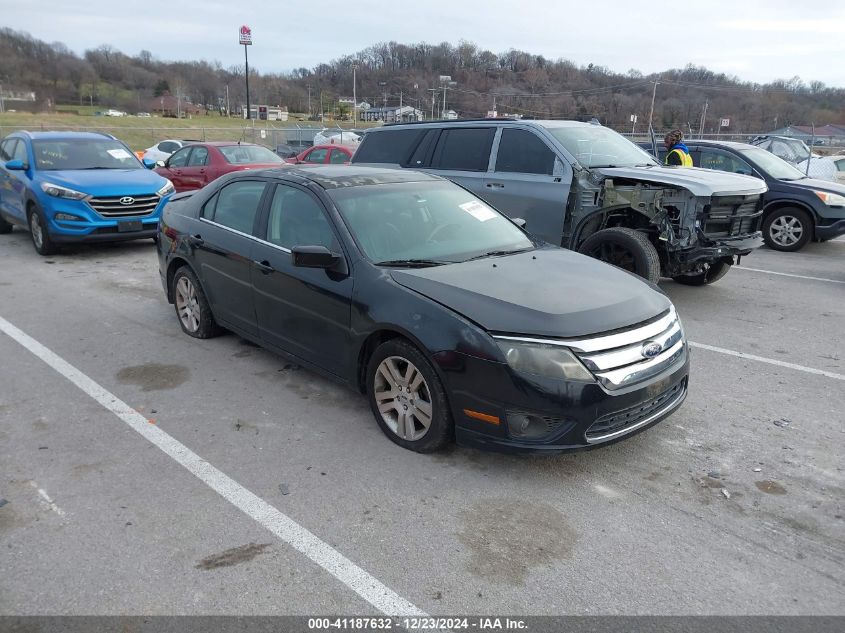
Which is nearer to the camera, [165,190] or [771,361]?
[771,361]

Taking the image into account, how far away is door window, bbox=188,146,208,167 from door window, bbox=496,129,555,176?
715 centimetres

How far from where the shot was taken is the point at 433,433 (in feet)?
11.6

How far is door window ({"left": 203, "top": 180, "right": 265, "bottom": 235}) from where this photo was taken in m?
4.89

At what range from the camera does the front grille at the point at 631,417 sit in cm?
328

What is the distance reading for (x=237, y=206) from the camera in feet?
16.7

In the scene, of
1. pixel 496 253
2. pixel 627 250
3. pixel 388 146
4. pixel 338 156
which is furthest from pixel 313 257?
pixel 338 156

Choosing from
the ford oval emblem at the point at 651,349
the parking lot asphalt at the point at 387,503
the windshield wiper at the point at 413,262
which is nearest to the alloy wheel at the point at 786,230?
the parking lot asphalt at the point at 387,503

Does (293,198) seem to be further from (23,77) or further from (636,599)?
(23,77)

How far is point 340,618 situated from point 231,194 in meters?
3.74

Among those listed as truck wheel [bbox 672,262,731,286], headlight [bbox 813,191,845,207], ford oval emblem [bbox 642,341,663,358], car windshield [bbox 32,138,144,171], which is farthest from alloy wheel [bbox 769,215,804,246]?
car windshield [bbox 32,138,144,171]

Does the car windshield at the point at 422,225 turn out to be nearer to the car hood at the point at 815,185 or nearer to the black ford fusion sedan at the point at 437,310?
the black ford fusion sedan at the point at 437,310

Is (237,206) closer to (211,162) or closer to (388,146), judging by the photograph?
(388,146)

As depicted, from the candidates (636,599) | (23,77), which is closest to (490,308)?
(636,599)

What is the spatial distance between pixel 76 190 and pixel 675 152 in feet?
28.9
